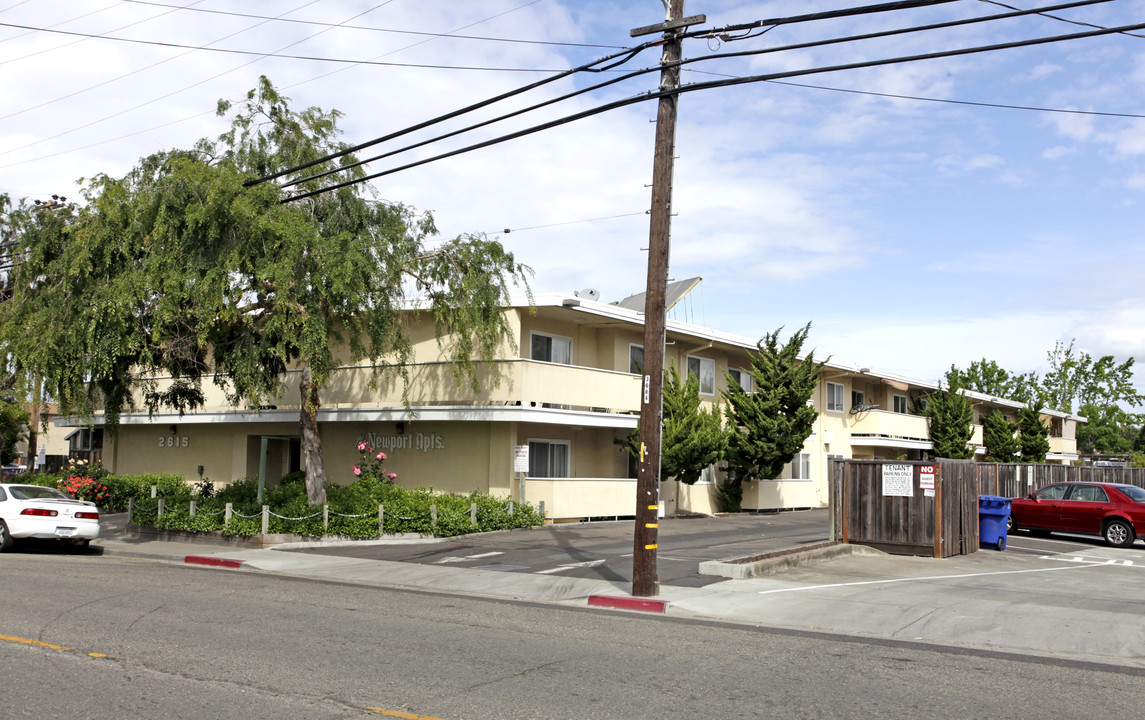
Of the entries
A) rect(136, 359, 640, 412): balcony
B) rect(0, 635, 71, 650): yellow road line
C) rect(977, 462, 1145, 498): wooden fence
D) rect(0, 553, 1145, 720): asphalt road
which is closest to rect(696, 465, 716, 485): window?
rect(136, 359, 640, 412): balcony

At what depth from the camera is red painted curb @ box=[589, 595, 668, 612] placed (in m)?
12.7

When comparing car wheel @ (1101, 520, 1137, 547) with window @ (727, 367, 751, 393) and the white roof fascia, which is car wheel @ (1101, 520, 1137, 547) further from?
window @ (727, 367, 751, 393)

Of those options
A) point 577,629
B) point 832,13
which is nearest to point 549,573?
point 577,629

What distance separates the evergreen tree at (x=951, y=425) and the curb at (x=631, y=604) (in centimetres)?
3299

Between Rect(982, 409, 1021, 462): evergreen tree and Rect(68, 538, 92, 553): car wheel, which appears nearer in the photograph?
Rect(68, 538, 92, 553): car wheel

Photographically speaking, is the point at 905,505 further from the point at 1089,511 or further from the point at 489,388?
the point at 489,388

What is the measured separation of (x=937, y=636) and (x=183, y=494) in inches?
735

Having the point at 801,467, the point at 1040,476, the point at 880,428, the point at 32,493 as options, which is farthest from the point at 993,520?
the point at 32,493

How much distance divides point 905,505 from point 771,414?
11.5 meters

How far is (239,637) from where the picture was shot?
9.48m

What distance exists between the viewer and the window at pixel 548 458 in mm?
25663

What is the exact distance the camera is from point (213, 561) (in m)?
18.2

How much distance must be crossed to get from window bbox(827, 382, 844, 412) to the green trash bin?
17637mm

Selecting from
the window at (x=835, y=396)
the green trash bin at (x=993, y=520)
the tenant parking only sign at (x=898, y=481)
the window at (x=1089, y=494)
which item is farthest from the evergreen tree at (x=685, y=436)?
the window at (x=835, y=396)
